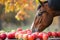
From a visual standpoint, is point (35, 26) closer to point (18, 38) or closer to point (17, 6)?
point (18, 38)

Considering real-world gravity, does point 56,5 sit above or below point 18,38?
above

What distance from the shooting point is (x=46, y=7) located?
123 cm

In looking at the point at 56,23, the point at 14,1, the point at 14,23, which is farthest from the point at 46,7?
the point at 14,23

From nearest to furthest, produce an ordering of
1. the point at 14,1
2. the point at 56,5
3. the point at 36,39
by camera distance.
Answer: the point at 36,39 → the point at 56,5 → the point at 14,1

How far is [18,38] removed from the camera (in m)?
0.94

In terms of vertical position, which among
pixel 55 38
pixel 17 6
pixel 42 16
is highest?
pixel 17 6

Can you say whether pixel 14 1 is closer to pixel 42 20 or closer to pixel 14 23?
pixel 42 20

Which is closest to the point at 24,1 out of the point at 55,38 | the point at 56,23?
the point at 56,23

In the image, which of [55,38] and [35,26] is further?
[35,26]

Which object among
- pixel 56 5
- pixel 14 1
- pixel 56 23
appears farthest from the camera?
pixel 56 23

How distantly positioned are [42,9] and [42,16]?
0.05 m

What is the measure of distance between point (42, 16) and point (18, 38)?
321 millimetres

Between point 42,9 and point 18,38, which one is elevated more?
point 42,9

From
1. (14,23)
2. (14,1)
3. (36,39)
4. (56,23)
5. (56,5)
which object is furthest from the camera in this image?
(14,23)
